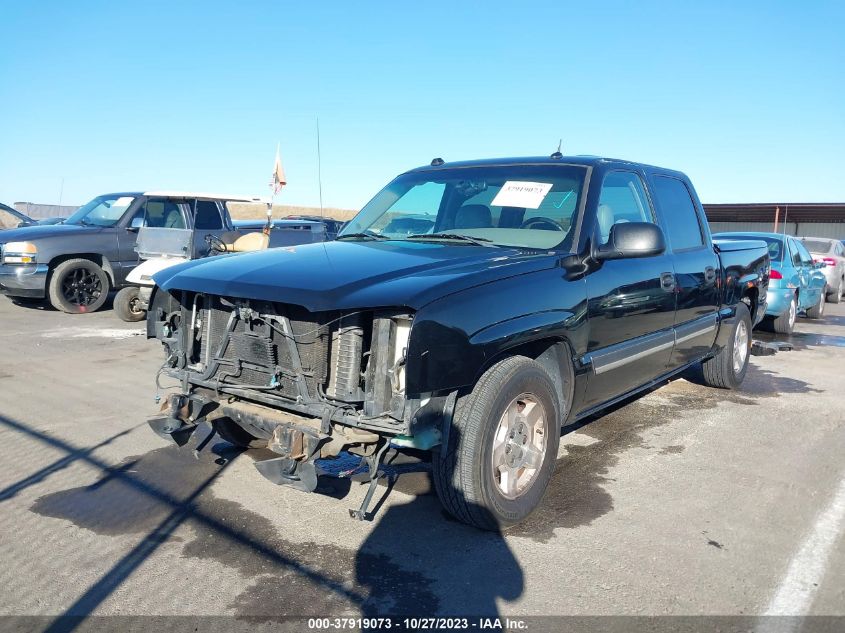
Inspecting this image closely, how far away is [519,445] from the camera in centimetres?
389

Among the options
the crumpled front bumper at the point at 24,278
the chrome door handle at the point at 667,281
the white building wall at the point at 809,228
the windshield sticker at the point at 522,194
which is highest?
the white building wall at the point at 809,228

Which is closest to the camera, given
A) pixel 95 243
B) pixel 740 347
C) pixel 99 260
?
pixel 740 347

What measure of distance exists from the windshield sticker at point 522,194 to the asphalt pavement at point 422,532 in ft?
5.65

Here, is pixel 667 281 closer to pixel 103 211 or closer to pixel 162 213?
pixel 162 213

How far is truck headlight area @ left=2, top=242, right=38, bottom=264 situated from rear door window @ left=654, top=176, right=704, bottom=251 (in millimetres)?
9471

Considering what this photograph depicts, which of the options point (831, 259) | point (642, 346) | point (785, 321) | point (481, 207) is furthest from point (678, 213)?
point (831, 259)

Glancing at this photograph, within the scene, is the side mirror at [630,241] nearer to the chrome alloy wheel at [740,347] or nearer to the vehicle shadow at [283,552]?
the vehicle shadow at [283,552]

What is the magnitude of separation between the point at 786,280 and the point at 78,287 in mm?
10841

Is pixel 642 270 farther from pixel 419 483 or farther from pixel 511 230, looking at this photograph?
pixel 419 483

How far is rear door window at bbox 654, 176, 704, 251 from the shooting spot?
551 cm

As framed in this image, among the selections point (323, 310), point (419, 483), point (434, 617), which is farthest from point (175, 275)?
point (434, 617)

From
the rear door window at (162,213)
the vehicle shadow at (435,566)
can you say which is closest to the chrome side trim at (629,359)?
the vehicle shadow at (435,566)

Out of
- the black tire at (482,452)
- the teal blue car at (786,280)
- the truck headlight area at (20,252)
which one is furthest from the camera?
the truck headlight area at (20,252)

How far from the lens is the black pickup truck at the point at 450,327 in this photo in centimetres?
338
